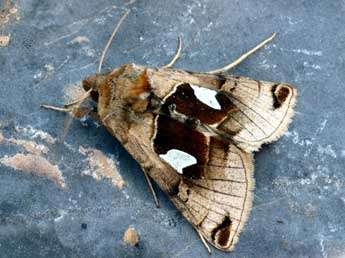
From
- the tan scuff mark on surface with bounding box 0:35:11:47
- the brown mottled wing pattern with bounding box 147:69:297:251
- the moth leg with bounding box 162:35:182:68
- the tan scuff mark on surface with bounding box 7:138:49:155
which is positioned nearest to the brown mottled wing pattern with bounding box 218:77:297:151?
the brown mottled wing pattern with bounding box 147:69:297:251

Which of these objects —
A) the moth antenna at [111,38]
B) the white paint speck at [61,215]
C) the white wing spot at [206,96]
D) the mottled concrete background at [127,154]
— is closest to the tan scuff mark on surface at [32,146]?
the mottled concrete background at [127,154]

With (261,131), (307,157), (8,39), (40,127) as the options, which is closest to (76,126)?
(40,127)

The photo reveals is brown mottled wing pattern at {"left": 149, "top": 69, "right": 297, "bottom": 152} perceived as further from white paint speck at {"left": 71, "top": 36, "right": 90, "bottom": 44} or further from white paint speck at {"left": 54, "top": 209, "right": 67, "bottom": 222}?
white paint speck at {"left": 54, "top": 209, "right": 67, "bottom": 222}

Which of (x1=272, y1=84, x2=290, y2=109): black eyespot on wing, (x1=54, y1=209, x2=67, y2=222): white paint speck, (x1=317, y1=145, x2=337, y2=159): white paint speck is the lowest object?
(x1=54, y1=209, x2=67, y2=222): white paint speck

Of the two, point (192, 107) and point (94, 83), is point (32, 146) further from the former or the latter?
point (192, 107)

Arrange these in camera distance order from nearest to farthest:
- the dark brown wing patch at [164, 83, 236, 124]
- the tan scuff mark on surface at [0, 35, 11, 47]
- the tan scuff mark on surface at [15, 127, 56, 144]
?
the dark brown wing patch at [164, 83, 236, 124] < the tan scuff mark on surface at [15, 127, 56, 144] < the tan scuff mark on surface at [0, 35, 11, 47]
